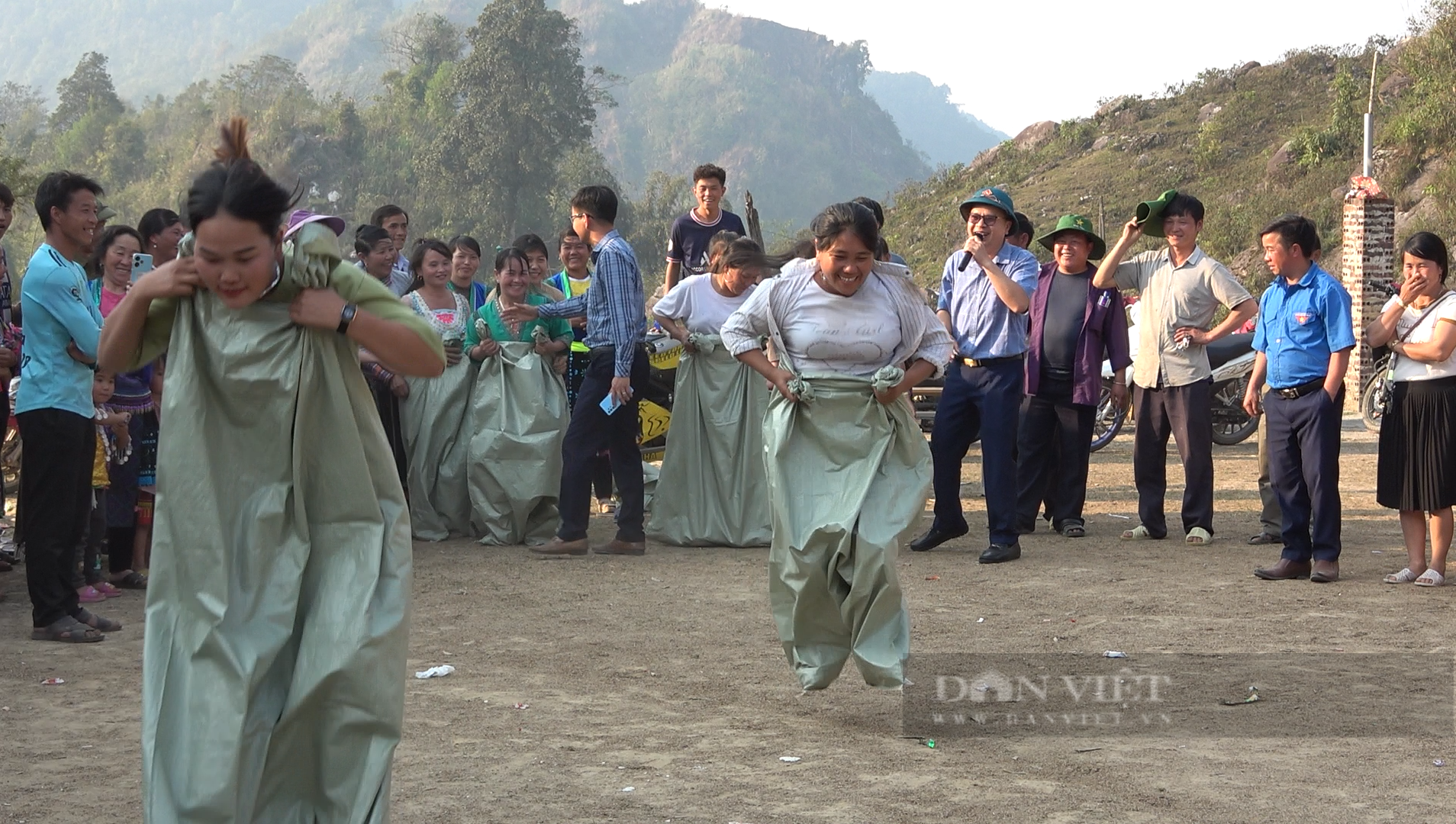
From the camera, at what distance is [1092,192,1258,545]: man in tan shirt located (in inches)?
342

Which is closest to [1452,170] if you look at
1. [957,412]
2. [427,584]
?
[957,412]

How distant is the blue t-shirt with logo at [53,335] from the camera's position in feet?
19.8

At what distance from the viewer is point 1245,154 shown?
126 ft

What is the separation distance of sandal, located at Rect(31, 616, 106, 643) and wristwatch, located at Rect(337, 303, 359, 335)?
3.57m

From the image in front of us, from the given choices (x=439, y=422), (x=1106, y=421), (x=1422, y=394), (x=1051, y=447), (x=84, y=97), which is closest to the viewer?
(x=1422, y=394)

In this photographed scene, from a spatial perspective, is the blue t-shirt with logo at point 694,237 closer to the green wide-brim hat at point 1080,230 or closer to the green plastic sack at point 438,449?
the green plastic sack at point 438,449

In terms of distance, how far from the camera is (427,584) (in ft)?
25.2

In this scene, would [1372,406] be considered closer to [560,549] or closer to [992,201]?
[992,201]

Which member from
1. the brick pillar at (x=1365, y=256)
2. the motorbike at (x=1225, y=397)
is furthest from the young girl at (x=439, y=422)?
the brick pillar at (x=1365, y=256)

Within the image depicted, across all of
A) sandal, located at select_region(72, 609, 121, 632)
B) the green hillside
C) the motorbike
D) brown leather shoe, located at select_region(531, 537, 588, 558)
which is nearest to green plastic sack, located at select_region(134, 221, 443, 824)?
sandal, located at select_region(72, 609, 121, 632)

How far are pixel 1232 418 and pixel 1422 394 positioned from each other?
719cm

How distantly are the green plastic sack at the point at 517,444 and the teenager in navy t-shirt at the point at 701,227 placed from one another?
1.28 m

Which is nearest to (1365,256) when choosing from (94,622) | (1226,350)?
(1226,350)

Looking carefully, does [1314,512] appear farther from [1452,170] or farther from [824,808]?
[1452,170]
